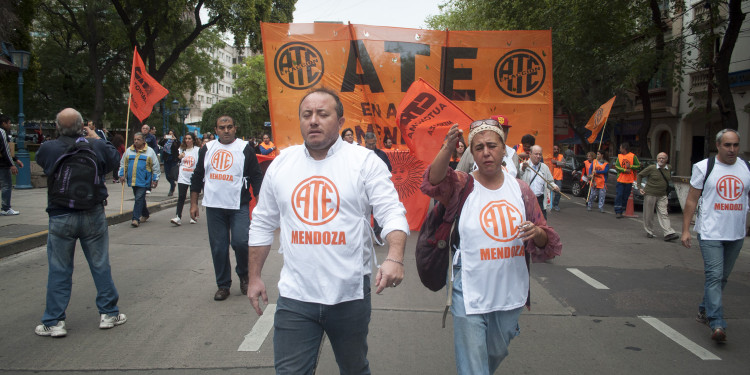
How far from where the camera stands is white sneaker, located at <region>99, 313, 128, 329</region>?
15.3 feet

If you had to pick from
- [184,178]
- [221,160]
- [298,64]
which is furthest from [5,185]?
[221,160]

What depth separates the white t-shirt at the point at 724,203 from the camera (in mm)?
4762

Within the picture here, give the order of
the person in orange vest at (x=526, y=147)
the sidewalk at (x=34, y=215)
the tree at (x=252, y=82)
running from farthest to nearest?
1. the tree at (x=252, y=82)
2. the sidewalk at (x=34, y=215)
3. the person in orange vest at (x=526, y=147)

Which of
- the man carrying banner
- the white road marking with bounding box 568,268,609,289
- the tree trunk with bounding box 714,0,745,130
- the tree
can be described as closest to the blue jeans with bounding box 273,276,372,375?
the man carrying banner

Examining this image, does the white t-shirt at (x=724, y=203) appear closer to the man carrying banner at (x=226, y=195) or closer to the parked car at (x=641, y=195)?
the man carrying banner at (x=226, y=195)

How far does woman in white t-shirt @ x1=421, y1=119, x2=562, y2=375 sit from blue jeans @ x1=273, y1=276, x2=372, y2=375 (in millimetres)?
548

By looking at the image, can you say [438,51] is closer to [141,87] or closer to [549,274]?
[549,274]

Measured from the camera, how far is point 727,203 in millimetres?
4777

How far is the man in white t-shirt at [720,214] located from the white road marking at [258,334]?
147 inches

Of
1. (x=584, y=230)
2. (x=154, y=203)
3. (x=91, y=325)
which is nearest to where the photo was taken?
(x=91, y=325)

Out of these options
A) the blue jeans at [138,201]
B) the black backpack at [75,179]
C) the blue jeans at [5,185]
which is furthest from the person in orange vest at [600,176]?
the blue jeans at [5,185]

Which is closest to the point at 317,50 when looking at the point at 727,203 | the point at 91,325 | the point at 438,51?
the point at 438,51

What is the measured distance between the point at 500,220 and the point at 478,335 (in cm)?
59

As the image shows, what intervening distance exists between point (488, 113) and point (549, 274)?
310 cm
